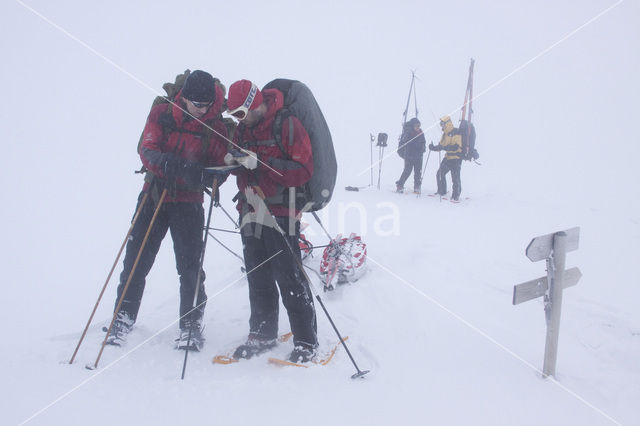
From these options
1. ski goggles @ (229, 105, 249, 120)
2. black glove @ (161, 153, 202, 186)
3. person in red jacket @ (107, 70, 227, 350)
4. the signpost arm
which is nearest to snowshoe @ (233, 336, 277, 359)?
person in red jacket @ (107, 70, 227, 350)

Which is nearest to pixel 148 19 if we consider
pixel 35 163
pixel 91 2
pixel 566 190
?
pixel 91 2

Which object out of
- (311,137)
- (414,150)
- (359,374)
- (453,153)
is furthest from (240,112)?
(414,150)

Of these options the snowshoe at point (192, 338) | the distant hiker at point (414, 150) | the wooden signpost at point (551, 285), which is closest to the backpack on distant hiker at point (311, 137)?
the snowshoe at point (192, 338)

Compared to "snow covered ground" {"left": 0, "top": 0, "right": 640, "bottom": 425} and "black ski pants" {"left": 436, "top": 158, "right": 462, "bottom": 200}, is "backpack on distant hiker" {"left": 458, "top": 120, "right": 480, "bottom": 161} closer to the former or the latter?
"black ski pants" {"left": 436, "top": 158, "right": 462, "bottom": 200}

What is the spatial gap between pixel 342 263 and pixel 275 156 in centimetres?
239

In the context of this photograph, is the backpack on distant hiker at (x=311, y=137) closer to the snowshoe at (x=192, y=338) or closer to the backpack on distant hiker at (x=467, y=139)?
the snowshoe at (x=192, y=338)

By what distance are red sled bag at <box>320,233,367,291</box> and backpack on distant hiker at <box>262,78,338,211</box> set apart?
6.23ft

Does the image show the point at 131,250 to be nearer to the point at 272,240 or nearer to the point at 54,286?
the point at 272,240

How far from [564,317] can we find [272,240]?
329 cm

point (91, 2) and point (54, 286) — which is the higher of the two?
point (91, 2)

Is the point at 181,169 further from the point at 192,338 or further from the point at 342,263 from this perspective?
the point at 342,263

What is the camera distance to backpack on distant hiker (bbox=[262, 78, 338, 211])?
8.99 feet

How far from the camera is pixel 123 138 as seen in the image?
15602 millimetres

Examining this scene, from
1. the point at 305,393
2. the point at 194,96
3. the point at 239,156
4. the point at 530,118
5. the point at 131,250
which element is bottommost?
the point at 305,393
